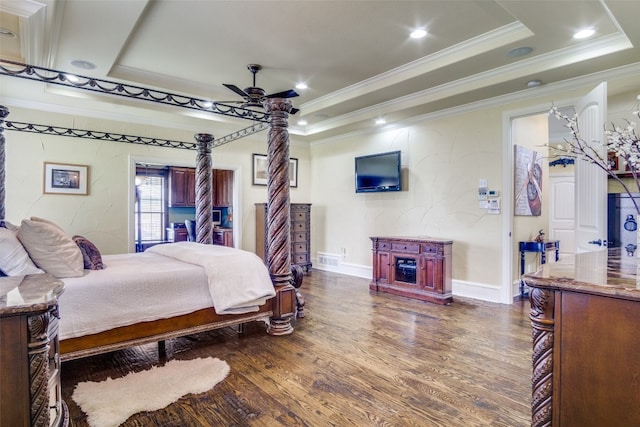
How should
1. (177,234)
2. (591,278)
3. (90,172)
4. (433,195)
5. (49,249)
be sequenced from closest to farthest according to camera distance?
1. (591,278)
2. (49,249)
3. (90,172)
4. (433,195)
5. (177,234)

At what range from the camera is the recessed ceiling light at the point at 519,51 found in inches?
133

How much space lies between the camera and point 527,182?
16.5ft

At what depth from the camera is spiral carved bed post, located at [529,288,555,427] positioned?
1.32 metres

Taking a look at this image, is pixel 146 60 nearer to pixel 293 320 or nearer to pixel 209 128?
pixel 209 128

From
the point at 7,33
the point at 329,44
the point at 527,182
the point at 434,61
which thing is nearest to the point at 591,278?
the point at 329,44

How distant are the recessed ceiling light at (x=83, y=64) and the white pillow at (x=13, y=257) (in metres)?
2.25

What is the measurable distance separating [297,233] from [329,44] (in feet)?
12.2

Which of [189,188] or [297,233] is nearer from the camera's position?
[297,233]

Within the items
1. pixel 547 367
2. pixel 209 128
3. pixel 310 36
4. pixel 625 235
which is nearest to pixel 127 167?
pixel 209 128

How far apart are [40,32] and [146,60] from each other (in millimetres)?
1026

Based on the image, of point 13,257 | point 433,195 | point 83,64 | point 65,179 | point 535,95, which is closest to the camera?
point 13,257

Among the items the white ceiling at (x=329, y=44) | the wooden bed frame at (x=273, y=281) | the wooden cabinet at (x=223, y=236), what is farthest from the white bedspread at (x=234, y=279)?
the wooden cabinet at (x=223, y=236)

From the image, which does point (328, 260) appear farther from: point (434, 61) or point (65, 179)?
point (65, 179)

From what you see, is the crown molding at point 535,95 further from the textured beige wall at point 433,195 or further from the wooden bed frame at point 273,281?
the wooden bed frame at point 273,281
